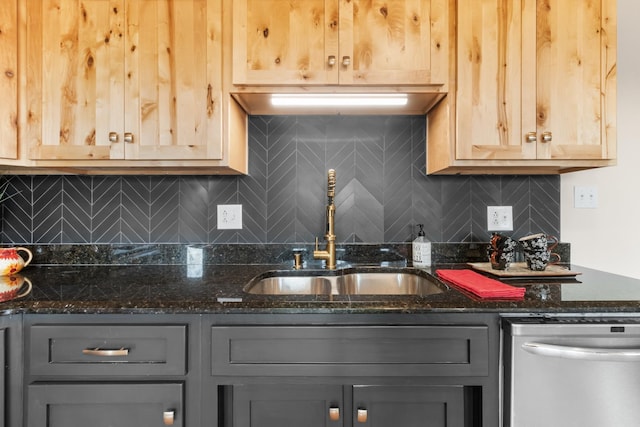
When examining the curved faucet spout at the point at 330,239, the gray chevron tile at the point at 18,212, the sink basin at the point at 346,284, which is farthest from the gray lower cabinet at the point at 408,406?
the gray chevron tile at the point at 18,212

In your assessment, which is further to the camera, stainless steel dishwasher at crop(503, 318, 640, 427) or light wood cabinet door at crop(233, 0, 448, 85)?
light wood cabinet door at crop(233, 0, 448, 85)

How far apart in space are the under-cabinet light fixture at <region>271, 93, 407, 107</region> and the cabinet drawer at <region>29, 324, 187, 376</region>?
0.98 meters

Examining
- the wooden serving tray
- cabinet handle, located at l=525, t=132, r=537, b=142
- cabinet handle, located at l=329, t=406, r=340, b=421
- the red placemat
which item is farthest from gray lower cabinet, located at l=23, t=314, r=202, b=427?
cabinet handle, located at l=525, t=132, r=537, b=142

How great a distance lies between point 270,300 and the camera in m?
0.98

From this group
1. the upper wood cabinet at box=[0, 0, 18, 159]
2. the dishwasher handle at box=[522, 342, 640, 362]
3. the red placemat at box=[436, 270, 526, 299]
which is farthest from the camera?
the upper wood cabinet at box=[0, 0, 18, 159]

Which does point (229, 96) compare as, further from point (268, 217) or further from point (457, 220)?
point (457, 220)

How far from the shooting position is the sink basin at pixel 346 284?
1.45m

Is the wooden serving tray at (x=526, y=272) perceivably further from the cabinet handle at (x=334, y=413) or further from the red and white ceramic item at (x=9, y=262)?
the red and white ceramic item at (x=9, y=262)

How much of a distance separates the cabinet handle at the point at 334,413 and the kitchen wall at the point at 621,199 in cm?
148

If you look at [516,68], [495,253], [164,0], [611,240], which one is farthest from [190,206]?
[611,240]

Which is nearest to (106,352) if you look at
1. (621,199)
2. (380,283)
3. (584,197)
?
(380,283)

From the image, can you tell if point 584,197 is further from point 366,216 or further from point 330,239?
point 330,239

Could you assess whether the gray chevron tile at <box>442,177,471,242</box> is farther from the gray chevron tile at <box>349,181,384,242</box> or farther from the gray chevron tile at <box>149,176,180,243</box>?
the gray chevron tile at <box>149,176,180,243</box>

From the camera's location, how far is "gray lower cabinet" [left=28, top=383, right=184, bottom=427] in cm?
95
